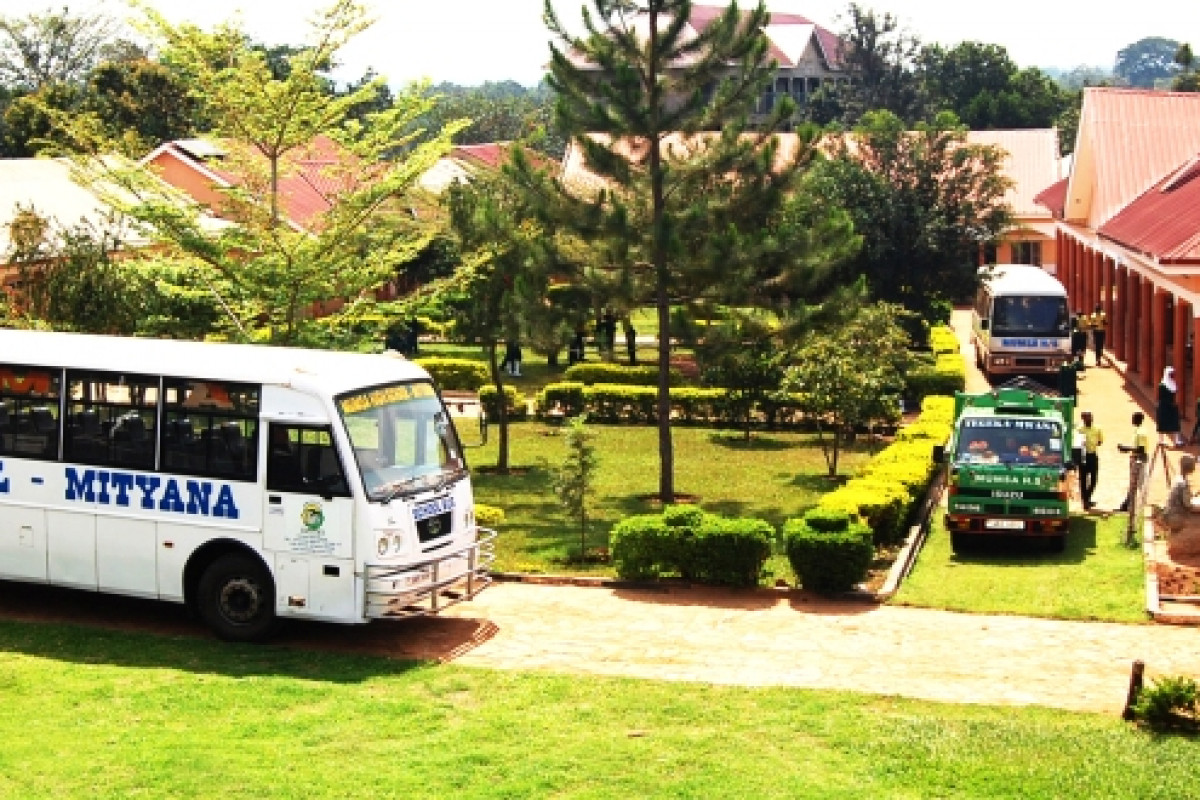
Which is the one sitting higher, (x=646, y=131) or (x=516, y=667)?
(x=646, y=131)

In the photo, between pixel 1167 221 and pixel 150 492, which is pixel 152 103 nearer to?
pixel 1167 221

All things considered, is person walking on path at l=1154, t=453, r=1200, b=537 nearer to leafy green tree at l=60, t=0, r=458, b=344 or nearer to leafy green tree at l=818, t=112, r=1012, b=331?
leafy green tree at l=60, t=0, r=458, b=344

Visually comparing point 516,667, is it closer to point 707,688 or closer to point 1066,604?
point 707,688

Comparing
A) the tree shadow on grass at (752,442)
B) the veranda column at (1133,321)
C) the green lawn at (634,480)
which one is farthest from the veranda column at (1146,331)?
the tree shadow on grass at (752,442)

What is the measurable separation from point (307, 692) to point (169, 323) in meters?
11.3

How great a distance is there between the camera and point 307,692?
12.3 meters

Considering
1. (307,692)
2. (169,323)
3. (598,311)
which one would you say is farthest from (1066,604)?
(169,323)

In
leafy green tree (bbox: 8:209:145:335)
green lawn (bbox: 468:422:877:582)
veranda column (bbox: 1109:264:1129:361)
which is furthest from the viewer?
veranda column (bbox: 1109:264:1129:361)

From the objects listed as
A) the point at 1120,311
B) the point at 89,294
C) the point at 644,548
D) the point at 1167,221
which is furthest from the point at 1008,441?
the point at 1120,311

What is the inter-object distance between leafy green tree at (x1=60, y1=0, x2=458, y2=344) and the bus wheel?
6702 mm

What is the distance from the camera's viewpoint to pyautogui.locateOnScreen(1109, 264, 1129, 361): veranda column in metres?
Result: 37.4

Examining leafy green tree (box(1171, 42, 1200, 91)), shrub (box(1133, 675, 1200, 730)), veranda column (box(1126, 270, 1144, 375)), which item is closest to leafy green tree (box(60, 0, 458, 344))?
shrub (box(1133, 675, 1200, 730))

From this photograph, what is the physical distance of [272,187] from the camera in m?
21.7

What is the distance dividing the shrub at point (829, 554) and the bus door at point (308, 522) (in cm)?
482
